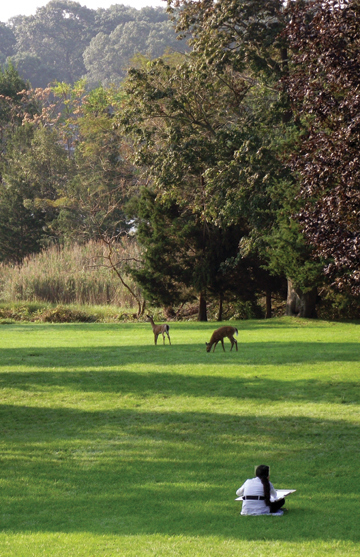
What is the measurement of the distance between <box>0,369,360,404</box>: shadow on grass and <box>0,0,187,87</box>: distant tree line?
265 feet

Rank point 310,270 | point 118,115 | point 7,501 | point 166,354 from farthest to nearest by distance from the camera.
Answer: point 118,115, point 310,270, point 166,354, point 7,501

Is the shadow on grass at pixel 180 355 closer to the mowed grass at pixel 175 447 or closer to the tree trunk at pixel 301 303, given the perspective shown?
the mowed grass at pixel 175 447

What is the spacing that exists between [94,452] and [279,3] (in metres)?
20.0

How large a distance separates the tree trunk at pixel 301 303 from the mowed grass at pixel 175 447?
28.0 feet

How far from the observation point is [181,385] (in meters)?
13.6

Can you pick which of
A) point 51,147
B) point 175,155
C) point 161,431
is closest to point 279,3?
point 175,155

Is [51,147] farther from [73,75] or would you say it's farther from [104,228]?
[73,75]

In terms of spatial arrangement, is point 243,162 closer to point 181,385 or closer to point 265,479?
point 181,385

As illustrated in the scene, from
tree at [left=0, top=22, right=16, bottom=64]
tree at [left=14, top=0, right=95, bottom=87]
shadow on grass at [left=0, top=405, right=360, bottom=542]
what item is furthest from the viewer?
tree at [left=0, top=22, right=16, bottom=64]

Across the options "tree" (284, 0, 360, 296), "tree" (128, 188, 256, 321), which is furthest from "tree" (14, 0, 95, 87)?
"tree" (284, 0, 360, 296)

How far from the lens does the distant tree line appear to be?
96.1m

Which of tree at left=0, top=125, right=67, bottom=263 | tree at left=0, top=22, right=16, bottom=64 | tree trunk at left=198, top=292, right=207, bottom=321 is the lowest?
tree trunk at left=198, top=292, right=207, bottom=321

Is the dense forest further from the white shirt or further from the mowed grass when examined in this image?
the white shirt

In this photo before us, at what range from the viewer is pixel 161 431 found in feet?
34.4
